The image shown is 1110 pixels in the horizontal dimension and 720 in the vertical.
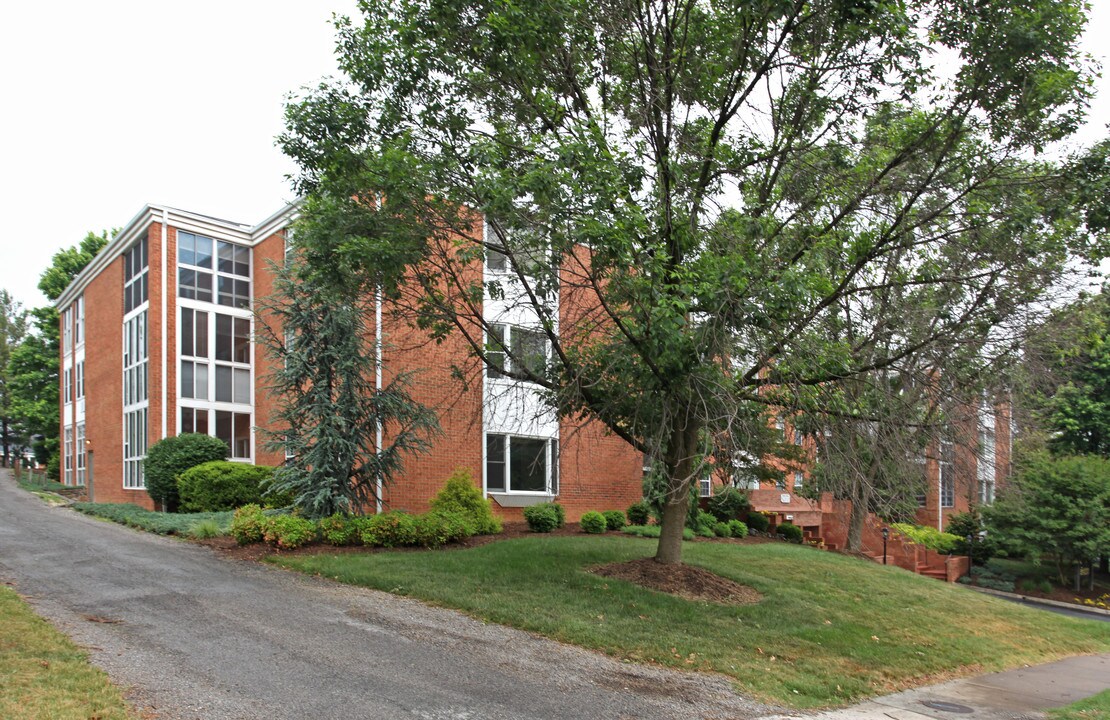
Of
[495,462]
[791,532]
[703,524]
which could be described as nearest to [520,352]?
[495,462]

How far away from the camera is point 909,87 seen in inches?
407

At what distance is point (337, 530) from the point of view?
46.8 ft

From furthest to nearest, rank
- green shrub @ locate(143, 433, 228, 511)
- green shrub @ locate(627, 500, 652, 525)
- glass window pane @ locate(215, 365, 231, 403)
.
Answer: glass window pane @ locate(215, 365, 231, 403) < green shrub @ locate(627, 500, 652, 525) < green shrub @ locate(143, 433, 228, 511)

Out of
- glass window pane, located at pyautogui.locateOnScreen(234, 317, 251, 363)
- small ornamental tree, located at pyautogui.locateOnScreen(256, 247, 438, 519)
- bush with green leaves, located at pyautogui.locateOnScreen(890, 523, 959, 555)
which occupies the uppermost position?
glass window pane, located at pyautogui.locateOnScreen(234, 317, 251, 363)

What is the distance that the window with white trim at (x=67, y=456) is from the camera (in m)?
33.9

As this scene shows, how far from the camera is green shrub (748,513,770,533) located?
888 inches

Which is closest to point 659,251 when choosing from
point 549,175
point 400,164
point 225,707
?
point 549,175

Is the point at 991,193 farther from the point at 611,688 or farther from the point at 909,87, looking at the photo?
the point at 611,688

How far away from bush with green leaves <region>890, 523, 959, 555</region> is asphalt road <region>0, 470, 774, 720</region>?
60.3ft

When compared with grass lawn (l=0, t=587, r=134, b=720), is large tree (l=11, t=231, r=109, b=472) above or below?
above

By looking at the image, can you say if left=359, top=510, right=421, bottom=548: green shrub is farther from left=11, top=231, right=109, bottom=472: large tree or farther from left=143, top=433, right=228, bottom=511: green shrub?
left=11, top=231, right=109, bottom=472: large tree

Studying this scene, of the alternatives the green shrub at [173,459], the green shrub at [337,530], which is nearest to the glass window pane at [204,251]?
the green shrub at [173,459]

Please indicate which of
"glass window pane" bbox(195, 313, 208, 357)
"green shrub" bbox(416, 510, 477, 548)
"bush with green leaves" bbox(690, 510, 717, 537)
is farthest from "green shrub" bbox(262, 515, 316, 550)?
"glass window pane" bbox(195, 313, 208, 357)

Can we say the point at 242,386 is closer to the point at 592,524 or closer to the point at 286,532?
the point at 286,532
